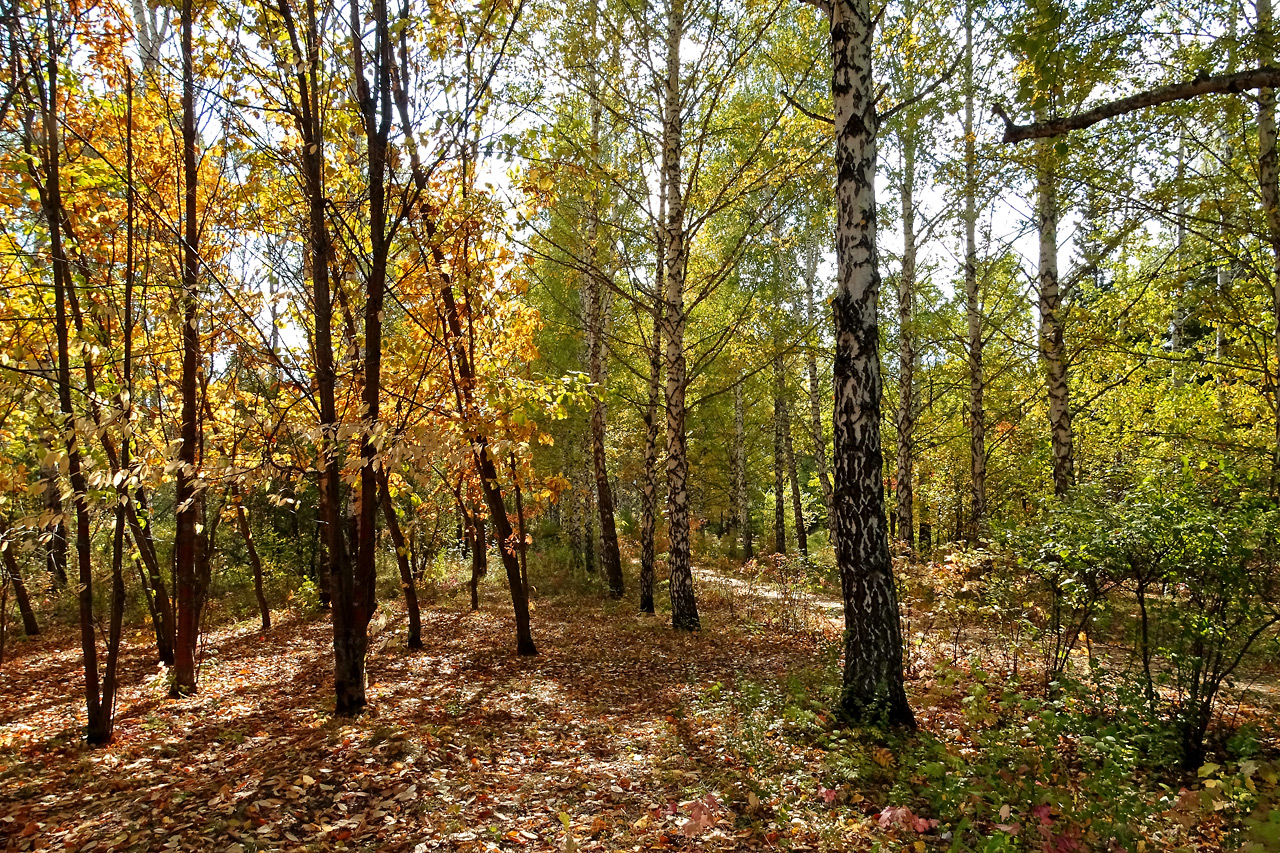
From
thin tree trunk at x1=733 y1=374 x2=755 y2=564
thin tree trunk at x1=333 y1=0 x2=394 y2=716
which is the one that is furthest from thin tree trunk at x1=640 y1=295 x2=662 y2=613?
thin tree trunk at x1=733 y1=374 x2=755 y2=564

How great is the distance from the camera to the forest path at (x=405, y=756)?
3.66 m

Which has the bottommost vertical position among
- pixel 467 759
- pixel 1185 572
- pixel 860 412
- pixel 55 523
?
pixel 467 759

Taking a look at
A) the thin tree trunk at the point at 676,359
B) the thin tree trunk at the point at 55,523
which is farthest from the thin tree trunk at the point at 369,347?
the thin tree trunk at the point at 676,359

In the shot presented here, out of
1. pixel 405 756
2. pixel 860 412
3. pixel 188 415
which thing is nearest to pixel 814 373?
pixel 860 412

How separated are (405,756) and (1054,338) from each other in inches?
421

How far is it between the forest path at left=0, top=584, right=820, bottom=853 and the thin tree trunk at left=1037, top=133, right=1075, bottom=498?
5.41m

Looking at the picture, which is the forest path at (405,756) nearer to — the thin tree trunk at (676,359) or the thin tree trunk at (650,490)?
the thin tree trunk at (676,359)

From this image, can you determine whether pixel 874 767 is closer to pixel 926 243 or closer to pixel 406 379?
pixel 406 379

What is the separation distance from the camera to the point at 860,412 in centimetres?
498

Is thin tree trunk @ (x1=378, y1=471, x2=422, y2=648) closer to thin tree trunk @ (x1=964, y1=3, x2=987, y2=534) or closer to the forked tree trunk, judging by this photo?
the forked tree trunk

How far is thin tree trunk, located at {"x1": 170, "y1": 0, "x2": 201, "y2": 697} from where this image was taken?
17.7 feet

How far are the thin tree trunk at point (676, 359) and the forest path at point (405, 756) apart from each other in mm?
700

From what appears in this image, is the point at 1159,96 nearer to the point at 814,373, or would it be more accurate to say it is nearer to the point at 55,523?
the point at 55,523

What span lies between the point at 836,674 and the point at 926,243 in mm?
9452
